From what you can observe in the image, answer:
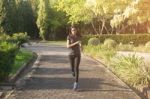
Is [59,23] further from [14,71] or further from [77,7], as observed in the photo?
[14,71]

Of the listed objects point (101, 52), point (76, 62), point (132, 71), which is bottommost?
point (101, 52)

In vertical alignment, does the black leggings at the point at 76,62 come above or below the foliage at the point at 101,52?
above

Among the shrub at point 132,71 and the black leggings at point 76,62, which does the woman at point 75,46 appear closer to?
the black leggings at point 76,62

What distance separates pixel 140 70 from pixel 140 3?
12.5m

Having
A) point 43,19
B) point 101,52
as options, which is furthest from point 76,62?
point 43,19

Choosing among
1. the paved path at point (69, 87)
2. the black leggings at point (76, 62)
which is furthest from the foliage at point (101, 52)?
the black leggings at point (76, 62)

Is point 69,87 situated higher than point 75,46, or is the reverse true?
point 75,46

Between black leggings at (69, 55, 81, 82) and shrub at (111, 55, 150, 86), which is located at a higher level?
black leggings at (69, 55, 81, 82)

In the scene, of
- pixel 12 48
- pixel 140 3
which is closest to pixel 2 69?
pixel 12 48

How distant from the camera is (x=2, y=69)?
50.7 feet

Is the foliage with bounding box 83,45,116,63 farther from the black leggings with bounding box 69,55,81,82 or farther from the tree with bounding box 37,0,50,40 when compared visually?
the tree with bounding box 37,0,50,40

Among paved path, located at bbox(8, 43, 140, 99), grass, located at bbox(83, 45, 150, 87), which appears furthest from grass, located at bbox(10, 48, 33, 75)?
grass, located at bbox(83, 45, 150, 87)

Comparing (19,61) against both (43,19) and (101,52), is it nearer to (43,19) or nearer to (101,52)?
(101,52)

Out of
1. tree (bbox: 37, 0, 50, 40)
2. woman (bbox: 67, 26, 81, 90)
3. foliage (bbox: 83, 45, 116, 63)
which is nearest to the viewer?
woman (bbox: 67, 26, 81, 90)
